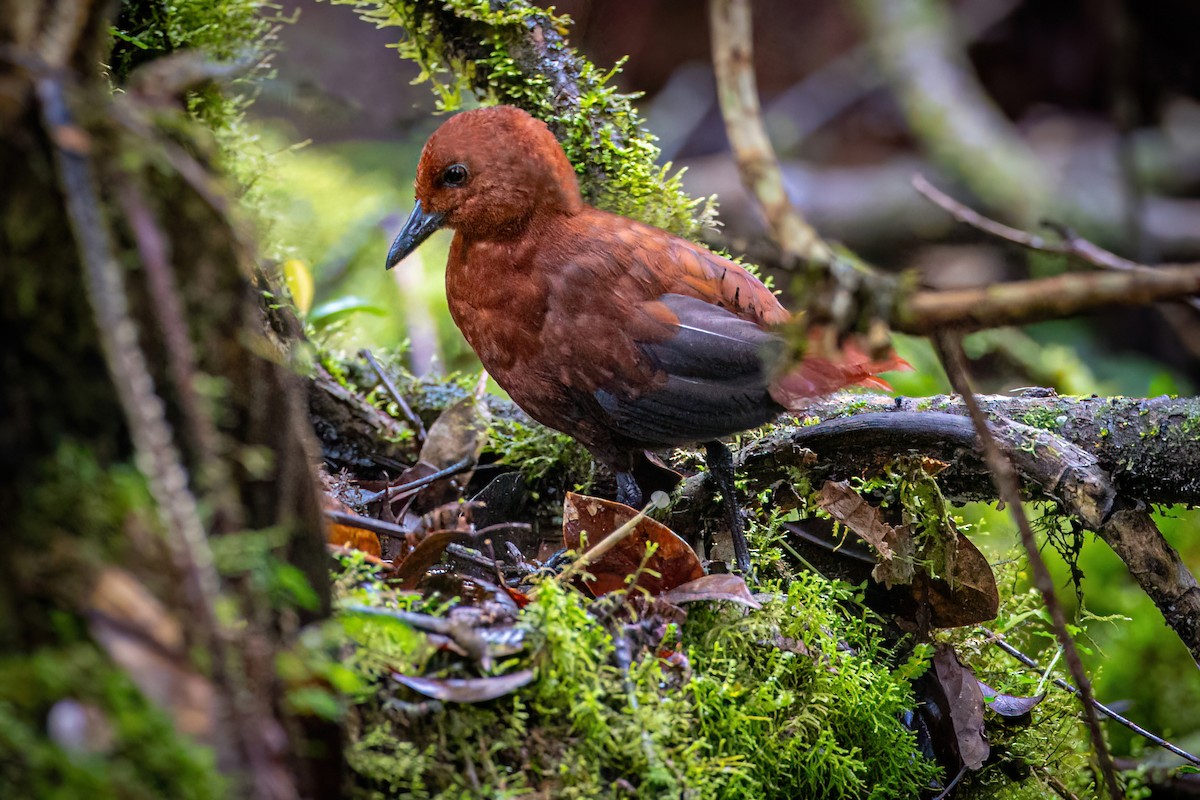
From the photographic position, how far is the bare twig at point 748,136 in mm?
1004

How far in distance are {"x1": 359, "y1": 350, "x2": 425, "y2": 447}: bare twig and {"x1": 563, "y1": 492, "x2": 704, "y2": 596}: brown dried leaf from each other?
38.9 inches

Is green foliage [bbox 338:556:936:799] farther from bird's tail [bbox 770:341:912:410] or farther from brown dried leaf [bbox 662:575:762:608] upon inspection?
bird's tail [bbox 770:341:912:410]

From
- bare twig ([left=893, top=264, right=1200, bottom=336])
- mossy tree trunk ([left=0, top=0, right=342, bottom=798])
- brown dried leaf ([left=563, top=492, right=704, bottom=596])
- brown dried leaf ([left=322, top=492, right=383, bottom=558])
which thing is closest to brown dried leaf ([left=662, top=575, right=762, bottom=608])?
brown dried leaf ([left=563, top=492, right=704, bottom=596])

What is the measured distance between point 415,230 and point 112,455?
1.41 metres

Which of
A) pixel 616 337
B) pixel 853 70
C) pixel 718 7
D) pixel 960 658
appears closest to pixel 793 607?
pixel 960 658

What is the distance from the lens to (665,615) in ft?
5.28

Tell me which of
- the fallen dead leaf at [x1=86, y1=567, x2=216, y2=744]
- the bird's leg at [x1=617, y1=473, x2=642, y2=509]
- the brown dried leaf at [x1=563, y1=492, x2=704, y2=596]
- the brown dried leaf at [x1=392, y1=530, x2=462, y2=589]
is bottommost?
the bird's leg at [x1=617, y1=473, x2=642, y2=509]

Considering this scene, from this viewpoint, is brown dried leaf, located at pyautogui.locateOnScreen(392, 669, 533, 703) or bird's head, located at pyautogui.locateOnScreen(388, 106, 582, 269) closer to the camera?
brown dried leaf, located at pyautogui.locateOnScreen(392, 669, 533, 703)

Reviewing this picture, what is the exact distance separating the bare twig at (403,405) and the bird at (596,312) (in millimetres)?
519

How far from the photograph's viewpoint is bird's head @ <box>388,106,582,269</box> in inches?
84.5

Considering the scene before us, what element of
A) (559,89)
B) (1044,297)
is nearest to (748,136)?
(1044,297)

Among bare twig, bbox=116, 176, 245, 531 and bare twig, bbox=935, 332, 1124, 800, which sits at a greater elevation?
bare twig, bbox=116, 176, 245, 531

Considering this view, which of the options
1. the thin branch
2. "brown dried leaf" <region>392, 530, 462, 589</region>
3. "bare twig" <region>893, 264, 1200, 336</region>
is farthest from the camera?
the thin branch

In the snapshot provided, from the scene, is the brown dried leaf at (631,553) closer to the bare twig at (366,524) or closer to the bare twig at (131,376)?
the bare twig at (366,524)
